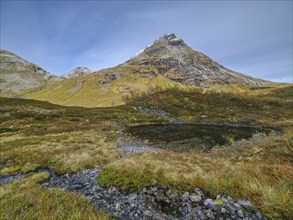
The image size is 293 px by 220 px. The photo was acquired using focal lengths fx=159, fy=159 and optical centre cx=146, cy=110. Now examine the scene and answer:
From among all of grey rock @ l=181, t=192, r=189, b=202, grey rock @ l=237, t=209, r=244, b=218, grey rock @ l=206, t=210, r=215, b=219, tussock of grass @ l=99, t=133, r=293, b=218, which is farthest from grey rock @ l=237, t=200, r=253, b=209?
grey rock @ l=181, t=192, r=189, b=202

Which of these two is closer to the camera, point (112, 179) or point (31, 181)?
point (112, 179)

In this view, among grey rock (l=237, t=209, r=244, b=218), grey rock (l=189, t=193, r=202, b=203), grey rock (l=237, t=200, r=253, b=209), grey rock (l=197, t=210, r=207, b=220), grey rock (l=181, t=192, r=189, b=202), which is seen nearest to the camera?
grey rock (l=237, t=209, r=244, b=218)

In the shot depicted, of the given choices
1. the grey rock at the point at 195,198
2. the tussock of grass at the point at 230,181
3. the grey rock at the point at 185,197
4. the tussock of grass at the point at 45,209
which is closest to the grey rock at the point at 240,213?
the tussock of grass at the point at 230,181

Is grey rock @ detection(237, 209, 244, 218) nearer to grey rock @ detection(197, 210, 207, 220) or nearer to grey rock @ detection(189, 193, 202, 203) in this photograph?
grey rock @ detection(197, 210, 207, 220)

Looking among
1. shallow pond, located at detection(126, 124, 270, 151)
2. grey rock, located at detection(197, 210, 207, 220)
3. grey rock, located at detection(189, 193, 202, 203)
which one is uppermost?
grey rock, located at detection(197, 210, 207, 220)

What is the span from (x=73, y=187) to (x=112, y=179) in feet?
8.12

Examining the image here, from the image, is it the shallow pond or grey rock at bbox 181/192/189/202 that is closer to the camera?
grey rock at bbox 181/192/189/202

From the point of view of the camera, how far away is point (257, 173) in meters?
8.71

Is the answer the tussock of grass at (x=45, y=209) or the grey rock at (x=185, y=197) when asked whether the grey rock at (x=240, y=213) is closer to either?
the grey rock at (x=185, y=197)

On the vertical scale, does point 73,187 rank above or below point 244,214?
below

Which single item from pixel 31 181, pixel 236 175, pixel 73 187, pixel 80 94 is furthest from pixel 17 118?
pixel 80 94

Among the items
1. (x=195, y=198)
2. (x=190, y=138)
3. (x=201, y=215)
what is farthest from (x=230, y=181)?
(x=190, y=138)

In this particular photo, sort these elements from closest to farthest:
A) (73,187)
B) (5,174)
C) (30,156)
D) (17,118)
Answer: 1. (73,187)
2. (5,174)
3. (30,156)
4. (17,118)

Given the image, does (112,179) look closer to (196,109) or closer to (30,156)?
(30,156)
